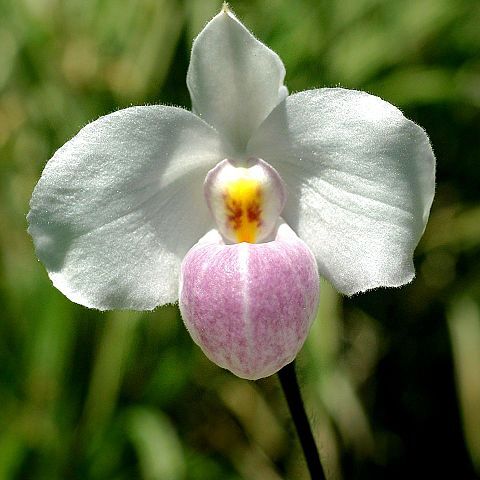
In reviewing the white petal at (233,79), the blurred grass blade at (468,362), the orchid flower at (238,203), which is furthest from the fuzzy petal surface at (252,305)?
the blurred grass blade at (468,362)

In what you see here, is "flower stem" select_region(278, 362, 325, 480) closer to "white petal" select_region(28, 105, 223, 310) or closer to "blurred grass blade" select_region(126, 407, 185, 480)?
"white petal" select_region(28, 105, 223, 310)

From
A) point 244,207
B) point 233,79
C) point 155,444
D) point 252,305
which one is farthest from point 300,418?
point 155,444

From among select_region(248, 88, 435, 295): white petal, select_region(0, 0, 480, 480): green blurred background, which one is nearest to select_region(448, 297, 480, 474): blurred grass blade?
select_region(0, 0, 480, 480): green blurred background

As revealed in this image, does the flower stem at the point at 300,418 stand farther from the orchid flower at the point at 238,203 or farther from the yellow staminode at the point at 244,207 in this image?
the yellow staminode at the point at 244,207

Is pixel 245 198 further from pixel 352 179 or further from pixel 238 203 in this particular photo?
pixel 352 179

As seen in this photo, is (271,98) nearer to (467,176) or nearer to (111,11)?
(467,176)
